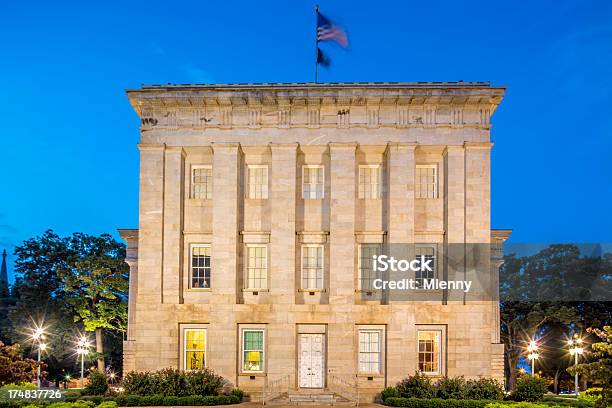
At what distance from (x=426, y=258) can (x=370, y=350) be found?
194 inches

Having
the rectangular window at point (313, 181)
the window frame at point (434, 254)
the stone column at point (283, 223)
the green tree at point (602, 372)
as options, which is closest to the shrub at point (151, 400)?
the stone column at point (283, 223)

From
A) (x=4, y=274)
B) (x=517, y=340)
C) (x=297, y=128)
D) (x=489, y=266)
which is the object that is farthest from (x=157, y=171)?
(x=4, y=274)

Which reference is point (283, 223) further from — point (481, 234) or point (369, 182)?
point (481, 234)

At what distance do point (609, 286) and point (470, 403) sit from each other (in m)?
21.9

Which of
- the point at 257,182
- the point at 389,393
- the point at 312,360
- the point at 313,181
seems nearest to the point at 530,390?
the point at 389,393

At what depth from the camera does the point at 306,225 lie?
28578 mm

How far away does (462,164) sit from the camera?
28.2 m

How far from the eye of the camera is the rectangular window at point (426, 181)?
28.8m

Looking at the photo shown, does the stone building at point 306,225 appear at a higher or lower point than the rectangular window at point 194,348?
higher

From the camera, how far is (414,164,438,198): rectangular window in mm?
28781

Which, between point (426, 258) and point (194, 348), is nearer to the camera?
point (194, 348)

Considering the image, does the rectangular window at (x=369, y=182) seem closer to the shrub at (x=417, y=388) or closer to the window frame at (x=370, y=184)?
the window frame at (x=370, y=184)

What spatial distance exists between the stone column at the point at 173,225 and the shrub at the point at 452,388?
12194mm

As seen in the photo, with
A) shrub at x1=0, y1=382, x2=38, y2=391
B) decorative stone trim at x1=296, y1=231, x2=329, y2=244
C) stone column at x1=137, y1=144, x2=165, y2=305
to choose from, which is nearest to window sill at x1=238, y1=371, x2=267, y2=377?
stone column at x1=137, y1=144, x2=165, y2=305
